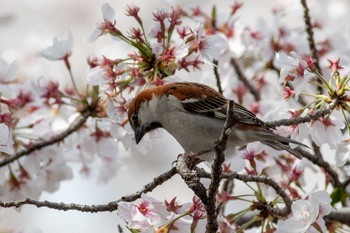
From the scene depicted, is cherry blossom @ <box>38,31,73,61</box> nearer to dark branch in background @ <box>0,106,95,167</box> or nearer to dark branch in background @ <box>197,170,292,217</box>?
dark branch in background @ <box>0,106,95,167</box>

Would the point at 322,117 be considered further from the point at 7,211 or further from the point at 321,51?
the point at 7,211

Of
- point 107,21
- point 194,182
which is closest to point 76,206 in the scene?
point 194,182

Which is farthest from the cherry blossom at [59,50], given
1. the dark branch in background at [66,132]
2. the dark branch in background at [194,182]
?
the dark branch in background at [194,182]

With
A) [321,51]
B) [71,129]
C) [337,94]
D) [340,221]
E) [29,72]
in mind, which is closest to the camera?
[337,94]

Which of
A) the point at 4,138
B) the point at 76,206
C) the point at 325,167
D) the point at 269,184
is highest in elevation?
the point at 325,167

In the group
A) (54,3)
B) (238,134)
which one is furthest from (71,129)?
(54,3)

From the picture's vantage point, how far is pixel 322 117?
10.7 feet

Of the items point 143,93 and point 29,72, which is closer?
point 143,93

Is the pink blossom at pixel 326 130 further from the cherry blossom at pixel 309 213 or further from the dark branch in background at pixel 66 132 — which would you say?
the dark branch in background at pixel 66 132

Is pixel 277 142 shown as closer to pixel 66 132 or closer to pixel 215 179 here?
pixel 215 179

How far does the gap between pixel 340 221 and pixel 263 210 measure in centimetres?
60

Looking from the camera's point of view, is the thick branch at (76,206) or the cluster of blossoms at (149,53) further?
the cluster of blossoms at (149,53)

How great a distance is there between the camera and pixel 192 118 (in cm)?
353

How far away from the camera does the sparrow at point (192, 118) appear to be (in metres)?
3.38
